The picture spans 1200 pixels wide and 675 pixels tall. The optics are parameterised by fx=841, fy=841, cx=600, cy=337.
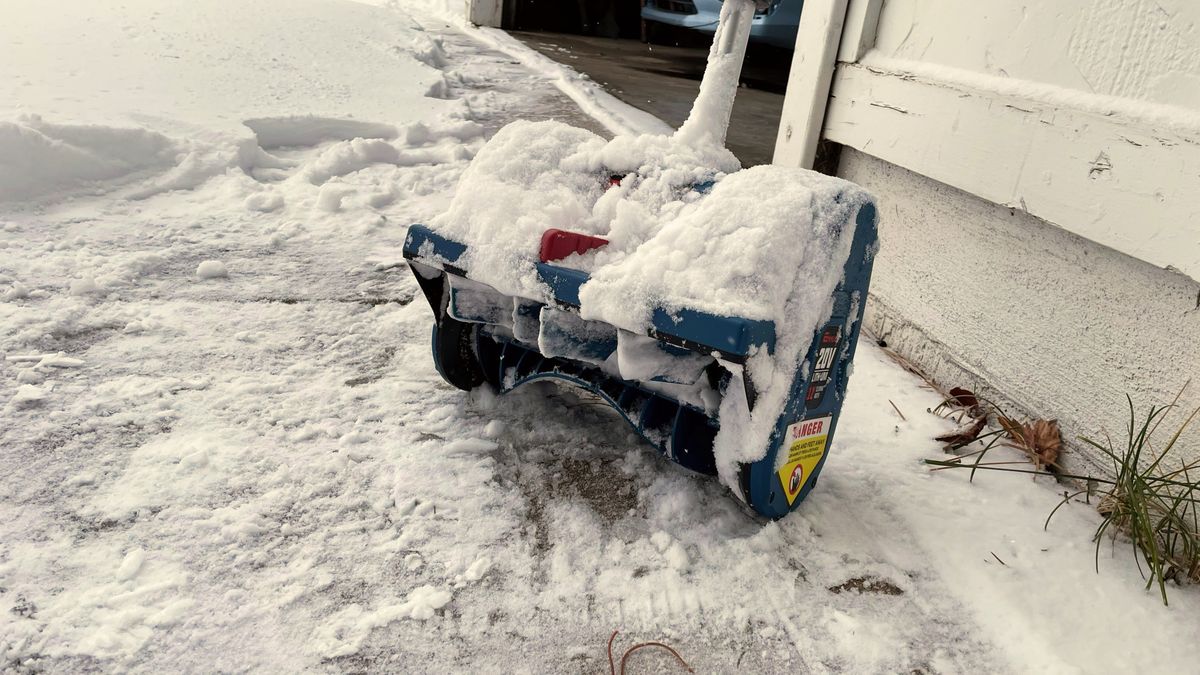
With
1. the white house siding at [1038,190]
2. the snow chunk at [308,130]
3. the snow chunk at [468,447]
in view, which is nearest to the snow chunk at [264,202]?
the snow chunk at [308,130]

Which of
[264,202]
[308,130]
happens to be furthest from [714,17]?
[264,202]

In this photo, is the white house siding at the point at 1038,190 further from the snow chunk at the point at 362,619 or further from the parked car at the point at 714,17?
the parked car at the point at 714,17

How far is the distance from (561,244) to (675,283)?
0.85 ft

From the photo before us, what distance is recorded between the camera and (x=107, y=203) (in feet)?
10.1

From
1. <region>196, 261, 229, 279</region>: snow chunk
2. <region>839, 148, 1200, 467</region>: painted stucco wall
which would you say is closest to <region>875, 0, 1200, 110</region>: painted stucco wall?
<region>839, 148, 1200, 467</region>: painted stucco wall

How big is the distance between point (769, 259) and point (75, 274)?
2.15 meters

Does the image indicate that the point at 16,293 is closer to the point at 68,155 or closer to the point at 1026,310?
the point at 68,155

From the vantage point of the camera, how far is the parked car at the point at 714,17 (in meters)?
8.49

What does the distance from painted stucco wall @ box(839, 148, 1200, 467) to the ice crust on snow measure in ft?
2.41

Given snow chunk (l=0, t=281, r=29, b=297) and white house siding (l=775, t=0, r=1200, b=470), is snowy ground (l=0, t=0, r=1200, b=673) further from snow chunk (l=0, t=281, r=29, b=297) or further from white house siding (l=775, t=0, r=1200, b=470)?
white house siding (l=775, t=0, r=1200, b=470)

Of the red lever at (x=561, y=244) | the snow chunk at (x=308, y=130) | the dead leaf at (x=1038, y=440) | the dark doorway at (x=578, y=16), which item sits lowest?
the dead leaf at (x=1038, y=440)

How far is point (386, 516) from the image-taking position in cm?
163

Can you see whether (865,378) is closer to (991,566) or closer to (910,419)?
(910,419)

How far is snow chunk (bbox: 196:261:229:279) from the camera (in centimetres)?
264
